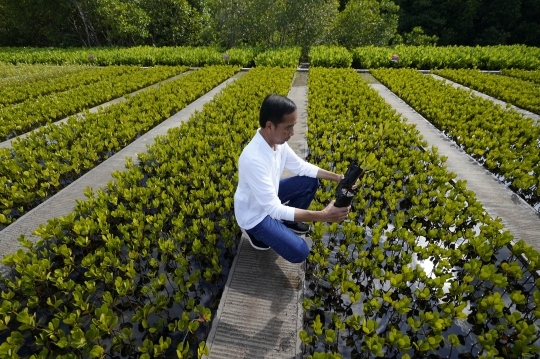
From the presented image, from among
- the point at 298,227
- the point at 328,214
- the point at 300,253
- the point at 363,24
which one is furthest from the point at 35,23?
the point at 328,214

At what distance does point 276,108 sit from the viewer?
7.56 feet

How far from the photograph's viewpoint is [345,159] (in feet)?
16.4

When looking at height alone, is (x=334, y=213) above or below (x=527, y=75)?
below

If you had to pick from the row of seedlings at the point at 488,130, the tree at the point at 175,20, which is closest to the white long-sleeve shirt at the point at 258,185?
the row of seedlings at the point at 488,130

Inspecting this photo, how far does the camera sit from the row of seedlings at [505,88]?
7.93 m

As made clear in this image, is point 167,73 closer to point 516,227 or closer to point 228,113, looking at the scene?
point 228,113

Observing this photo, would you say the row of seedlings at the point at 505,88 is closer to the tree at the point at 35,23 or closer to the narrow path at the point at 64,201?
the narrow path at the point at 64,201

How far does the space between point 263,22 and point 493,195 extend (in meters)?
19.1

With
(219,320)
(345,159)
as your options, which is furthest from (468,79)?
(219,320)

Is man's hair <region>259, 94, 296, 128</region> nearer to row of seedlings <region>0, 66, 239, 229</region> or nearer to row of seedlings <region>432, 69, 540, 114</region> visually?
row of seedlings <region>0, 66, 239, 229</region>

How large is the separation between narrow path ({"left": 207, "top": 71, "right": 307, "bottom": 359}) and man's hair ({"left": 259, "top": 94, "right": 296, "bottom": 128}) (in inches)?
64.2

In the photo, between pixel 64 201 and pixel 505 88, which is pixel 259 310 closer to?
pixel 64 201

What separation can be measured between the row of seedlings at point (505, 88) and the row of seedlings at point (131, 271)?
8.73 m

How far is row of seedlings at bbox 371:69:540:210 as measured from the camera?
4.39 m
